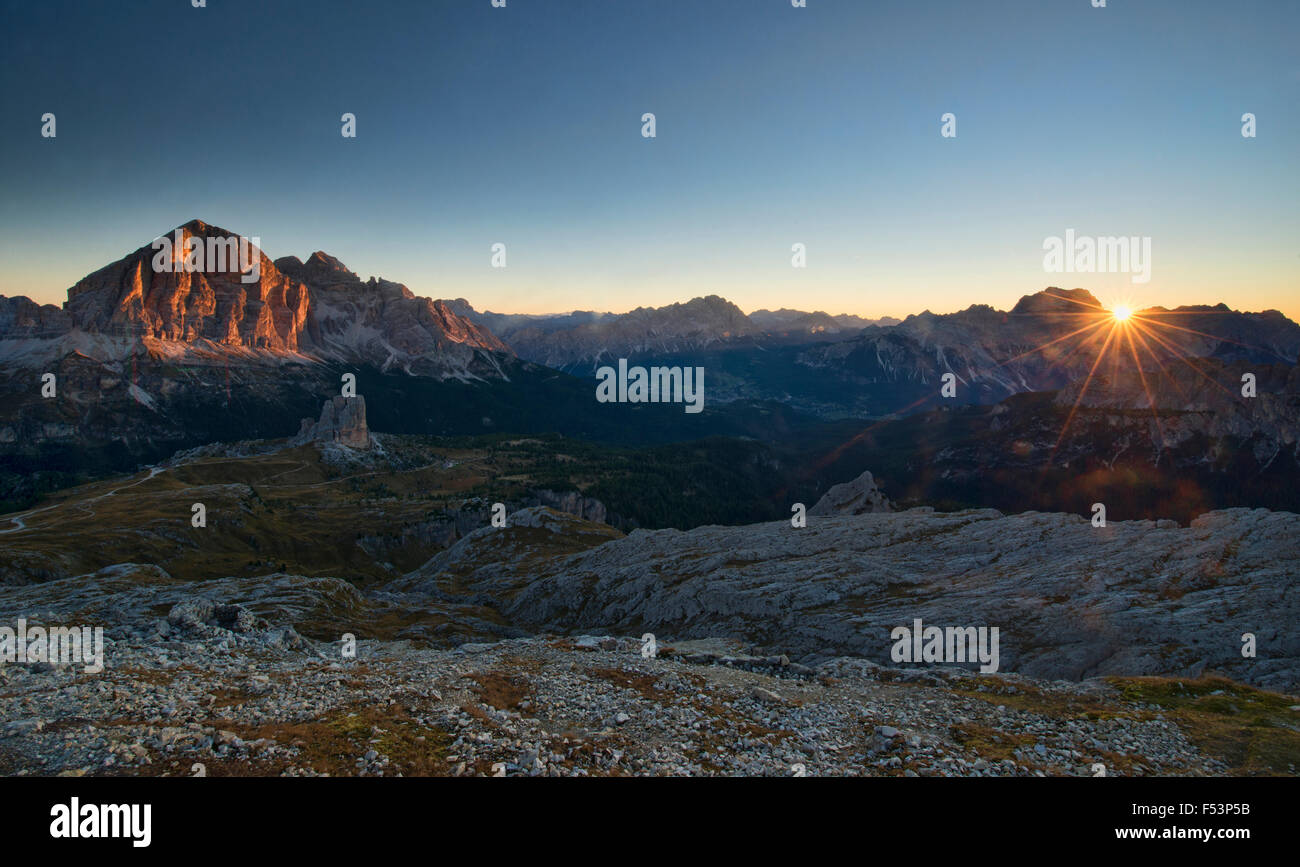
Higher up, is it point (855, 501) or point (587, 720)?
point (587, 720)

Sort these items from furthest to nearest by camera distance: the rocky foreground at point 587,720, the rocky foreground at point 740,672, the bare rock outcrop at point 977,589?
the bare rock outcrop at point 977,589, the rocky foreground at point 740,672, the rocky foreground at point 587,720

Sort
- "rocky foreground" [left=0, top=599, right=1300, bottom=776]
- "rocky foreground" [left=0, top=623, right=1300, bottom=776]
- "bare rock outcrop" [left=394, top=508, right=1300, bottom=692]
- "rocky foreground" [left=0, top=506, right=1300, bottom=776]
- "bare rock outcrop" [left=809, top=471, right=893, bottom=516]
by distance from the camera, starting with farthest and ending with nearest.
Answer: "bare rock outcrop" [left=809, top=471, right=893, bottom=516], "bare rock outcrop" [left=394, top=508, right=1300, bottom=692], "rocky foreground" [left=0, top=506, right=1300, bottom=776], "rocky foreground" [left=0, top=599, right=1300, bottom=776], "rocky foreground" [left=0, top=623, right=1300, bottom=776]

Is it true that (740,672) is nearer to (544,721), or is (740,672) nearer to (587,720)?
(587,720)

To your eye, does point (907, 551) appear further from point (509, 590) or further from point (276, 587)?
point (276, 587)

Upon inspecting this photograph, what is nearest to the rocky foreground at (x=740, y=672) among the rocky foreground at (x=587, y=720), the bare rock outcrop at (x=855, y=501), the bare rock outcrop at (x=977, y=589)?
the rocky foreground at (x=587, y=720)

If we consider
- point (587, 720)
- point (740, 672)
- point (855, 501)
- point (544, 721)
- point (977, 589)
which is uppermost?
point (544, 721)

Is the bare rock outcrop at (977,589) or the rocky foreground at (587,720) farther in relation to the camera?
the bare rock outcrop at (977,589)

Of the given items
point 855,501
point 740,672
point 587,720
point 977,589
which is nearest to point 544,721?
point 587,720

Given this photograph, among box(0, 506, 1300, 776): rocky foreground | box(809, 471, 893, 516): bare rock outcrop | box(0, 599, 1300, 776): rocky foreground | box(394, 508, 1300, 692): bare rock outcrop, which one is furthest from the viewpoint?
box(809, 471, 893, 516): bare rock outcrop

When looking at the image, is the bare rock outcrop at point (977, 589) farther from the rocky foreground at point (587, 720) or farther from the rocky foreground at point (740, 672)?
the rocky foreground at point (587, 720)

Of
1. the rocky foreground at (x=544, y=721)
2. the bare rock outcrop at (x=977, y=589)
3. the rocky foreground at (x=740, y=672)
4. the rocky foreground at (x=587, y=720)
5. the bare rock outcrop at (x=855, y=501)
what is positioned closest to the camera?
the rocky foreground at (x=544, y=721)

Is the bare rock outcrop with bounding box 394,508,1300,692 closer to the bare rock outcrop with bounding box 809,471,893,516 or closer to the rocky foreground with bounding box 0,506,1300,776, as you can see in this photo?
the rocky foreground with bounding box 0,506,1300,776

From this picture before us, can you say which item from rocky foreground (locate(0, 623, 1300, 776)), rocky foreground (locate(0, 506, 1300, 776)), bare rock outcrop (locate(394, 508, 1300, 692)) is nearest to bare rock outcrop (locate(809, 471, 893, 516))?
bare rock outcrop (locate(394, 508, 1300, 692))

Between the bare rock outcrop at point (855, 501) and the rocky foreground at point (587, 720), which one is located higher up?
the rocky foreground at point (587, 720)
